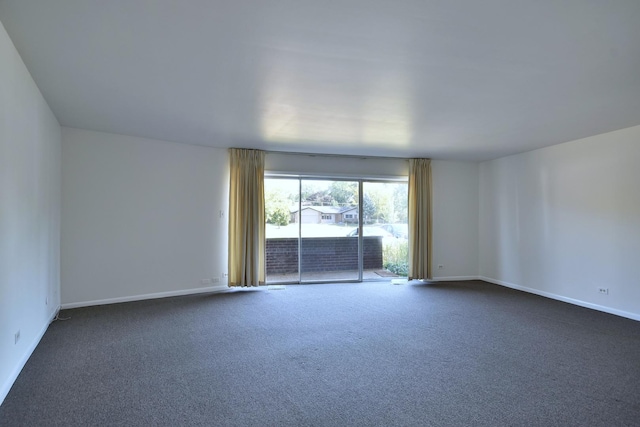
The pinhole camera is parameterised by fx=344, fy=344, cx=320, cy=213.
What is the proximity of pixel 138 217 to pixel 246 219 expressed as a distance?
1696mm

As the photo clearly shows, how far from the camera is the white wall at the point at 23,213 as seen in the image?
255 cm

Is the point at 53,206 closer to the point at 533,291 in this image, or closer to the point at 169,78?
the point at 169,78

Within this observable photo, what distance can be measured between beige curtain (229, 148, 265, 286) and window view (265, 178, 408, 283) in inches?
13.2

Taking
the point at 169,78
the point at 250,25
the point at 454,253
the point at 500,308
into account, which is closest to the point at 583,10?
the point at 250,25

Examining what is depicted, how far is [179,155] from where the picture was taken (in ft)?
19.0

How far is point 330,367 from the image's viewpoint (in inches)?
123

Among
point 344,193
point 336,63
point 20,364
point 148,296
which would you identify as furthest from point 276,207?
point 20,364

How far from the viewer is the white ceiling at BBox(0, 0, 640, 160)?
209 centimetres

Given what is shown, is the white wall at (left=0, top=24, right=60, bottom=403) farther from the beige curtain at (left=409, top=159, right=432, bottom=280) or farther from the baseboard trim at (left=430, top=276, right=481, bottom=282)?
the baseboard trim at (left=430, top=276, right=481, bottom=282)

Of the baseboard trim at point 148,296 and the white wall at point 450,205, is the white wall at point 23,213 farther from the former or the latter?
the white wall at point 450,205

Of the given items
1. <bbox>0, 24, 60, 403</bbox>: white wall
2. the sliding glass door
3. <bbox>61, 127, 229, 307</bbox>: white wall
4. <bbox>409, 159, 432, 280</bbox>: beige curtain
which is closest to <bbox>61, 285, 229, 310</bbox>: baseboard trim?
<bbox>61, 127, 229, 307</bbox>: white wall

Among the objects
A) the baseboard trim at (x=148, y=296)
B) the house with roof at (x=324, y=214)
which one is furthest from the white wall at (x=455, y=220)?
the baseboard trim at (x=148, y=296)

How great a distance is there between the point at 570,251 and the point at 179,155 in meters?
6.53

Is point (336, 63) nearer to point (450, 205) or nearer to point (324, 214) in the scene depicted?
point (324, 214)
